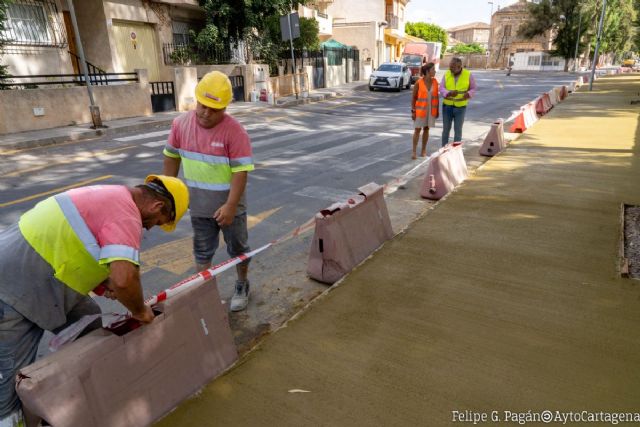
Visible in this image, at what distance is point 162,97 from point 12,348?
51.8 feet

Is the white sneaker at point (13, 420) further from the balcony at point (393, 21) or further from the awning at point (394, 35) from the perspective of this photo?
the balcony at point (393, 21)

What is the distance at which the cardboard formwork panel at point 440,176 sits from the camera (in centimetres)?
636

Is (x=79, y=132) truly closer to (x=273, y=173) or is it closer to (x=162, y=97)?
(x=162, y=97)

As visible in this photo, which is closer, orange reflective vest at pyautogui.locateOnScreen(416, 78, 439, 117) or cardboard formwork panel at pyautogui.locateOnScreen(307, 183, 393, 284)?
cardboard formwork panel at pyautogui.locateOnScreen(307, 183, 393, 284)

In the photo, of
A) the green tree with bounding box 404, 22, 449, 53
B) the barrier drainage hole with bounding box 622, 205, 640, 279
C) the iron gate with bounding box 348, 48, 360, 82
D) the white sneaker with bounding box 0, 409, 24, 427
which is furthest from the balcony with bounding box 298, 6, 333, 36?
the green tree with bounding box 404, 22, 449, 53

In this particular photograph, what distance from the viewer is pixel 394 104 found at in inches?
787

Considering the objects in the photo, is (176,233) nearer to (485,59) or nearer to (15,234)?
(15,234)

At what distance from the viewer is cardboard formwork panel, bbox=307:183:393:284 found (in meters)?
3.97

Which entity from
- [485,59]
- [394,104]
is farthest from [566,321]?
[485,59]

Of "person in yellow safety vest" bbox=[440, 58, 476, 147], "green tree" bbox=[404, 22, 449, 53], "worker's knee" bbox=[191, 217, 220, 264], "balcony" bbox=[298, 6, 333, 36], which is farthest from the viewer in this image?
"green tree" bbox=[404, 22, 449, 53]

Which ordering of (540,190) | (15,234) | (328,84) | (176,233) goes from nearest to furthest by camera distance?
(15,234) < (176,233) < (540,190) < (328,84)

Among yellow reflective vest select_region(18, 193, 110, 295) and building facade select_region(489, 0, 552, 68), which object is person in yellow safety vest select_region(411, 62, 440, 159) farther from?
building facade select_region(489, 0, 552, 68)

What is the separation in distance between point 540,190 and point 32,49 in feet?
49.4

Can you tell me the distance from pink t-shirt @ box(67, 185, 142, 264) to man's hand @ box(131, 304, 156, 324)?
1.21 ft
